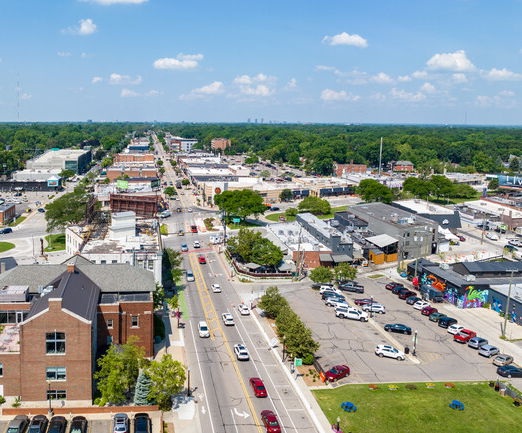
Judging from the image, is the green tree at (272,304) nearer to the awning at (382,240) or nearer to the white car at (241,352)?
the white car at (241,352)

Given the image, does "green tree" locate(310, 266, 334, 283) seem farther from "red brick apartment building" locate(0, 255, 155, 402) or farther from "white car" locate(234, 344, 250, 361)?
"red brick apartment building" locate(0, 255, 155, 402)

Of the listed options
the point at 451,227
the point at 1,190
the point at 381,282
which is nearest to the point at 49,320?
the point at 381,282

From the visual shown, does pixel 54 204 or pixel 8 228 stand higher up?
pixel 54 204

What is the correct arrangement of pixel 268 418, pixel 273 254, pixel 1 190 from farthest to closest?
pixel 1 190 < pixel 273 254 < pixel 268 418

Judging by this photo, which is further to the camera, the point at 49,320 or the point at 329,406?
the point at 329,406

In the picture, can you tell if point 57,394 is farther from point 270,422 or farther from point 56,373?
point 270,422

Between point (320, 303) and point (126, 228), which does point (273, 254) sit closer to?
point (320, 303)

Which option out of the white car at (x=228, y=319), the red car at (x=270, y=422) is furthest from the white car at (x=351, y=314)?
the red car at (x=270, y=422)
